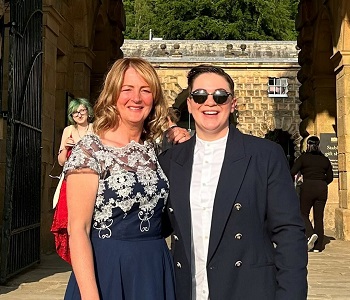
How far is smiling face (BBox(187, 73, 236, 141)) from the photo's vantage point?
247 cm

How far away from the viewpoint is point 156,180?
2.55m

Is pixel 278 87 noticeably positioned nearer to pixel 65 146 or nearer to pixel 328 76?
pixel 328 76

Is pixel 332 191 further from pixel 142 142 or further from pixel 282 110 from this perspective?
pixel 282 110

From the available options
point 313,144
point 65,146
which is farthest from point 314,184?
point 65,146

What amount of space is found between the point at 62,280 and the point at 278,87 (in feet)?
71.7

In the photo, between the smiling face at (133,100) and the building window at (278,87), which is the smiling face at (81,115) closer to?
the smiling face at (133,100)

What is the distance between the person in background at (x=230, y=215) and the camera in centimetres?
238

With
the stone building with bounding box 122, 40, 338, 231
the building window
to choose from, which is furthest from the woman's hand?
the building window

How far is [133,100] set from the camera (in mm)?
2592

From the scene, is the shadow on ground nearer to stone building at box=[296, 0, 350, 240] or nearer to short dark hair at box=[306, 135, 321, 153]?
short dark hair at box=[306, 135, 321, 153]

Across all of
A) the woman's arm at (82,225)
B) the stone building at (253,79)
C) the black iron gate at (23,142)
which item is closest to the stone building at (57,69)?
the black iron gate at (23,142)

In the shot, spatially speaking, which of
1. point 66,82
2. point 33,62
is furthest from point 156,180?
point 66,82

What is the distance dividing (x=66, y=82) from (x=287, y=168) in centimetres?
832

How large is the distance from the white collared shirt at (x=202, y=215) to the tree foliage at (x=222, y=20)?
38973 millimetres
